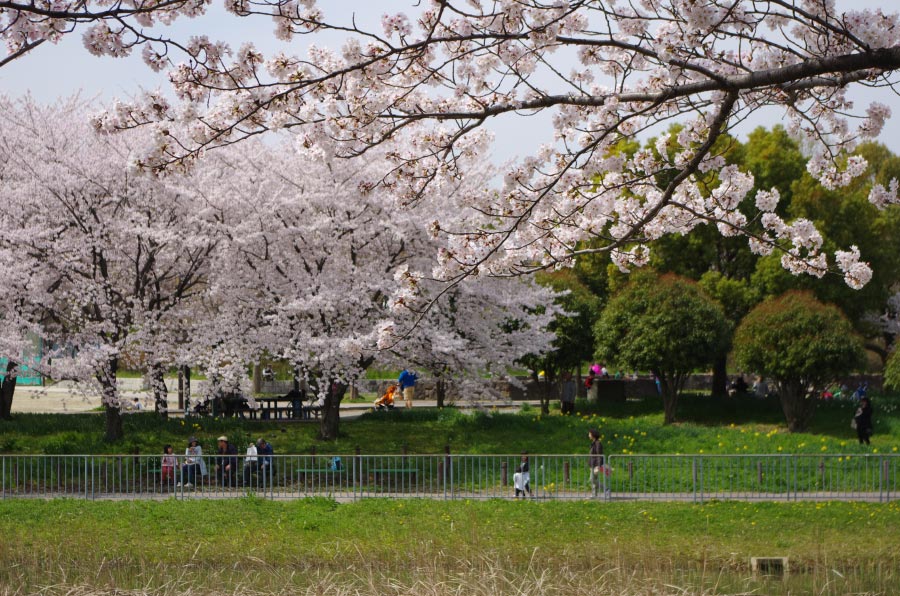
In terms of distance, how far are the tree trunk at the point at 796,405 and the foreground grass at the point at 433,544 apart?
11.9m

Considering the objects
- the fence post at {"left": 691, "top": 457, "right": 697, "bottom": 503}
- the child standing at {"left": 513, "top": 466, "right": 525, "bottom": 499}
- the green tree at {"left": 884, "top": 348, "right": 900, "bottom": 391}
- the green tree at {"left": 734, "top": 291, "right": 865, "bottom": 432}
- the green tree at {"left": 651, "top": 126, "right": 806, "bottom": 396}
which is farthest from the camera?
the green tree at {"left": 651, "top": 126, "right": 806, "bottom": 396}

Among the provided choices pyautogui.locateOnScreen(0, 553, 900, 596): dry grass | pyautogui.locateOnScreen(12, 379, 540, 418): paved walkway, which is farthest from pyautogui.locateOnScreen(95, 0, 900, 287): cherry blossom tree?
pyautogui.locateOnScreen(12, 379, 540, 418): paved walkway

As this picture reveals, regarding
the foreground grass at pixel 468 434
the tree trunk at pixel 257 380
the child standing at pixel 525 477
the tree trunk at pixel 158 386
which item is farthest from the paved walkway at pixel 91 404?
the child standing at pixel 525 477

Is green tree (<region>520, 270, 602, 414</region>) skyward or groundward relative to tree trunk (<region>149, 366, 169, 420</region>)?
skyward

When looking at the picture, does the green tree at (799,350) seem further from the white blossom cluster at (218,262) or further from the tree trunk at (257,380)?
the tree trunk at (257,380)

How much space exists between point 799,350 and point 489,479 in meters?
12.4

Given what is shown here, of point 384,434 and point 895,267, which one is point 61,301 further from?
point 895,267

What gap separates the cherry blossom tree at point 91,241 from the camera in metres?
25.1

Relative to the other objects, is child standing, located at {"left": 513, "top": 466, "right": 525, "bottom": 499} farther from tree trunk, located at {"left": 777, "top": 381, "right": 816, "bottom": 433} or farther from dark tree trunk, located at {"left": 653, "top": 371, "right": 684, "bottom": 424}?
dark tree trunk, located at {"left": 653, "top": 371, "right": 684, "bottom": 424}

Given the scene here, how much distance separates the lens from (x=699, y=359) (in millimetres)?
32469

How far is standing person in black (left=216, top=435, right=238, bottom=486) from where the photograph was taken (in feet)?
67.1

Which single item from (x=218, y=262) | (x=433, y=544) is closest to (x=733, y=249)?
(x=218, y=262)

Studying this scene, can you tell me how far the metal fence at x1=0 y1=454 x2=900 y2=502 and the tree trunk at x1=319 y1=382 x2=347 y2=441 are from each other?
541 centimetres

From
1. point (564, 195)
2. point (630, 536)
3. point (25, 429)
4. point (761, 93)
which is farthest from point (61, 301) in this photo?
point (761, 93)
